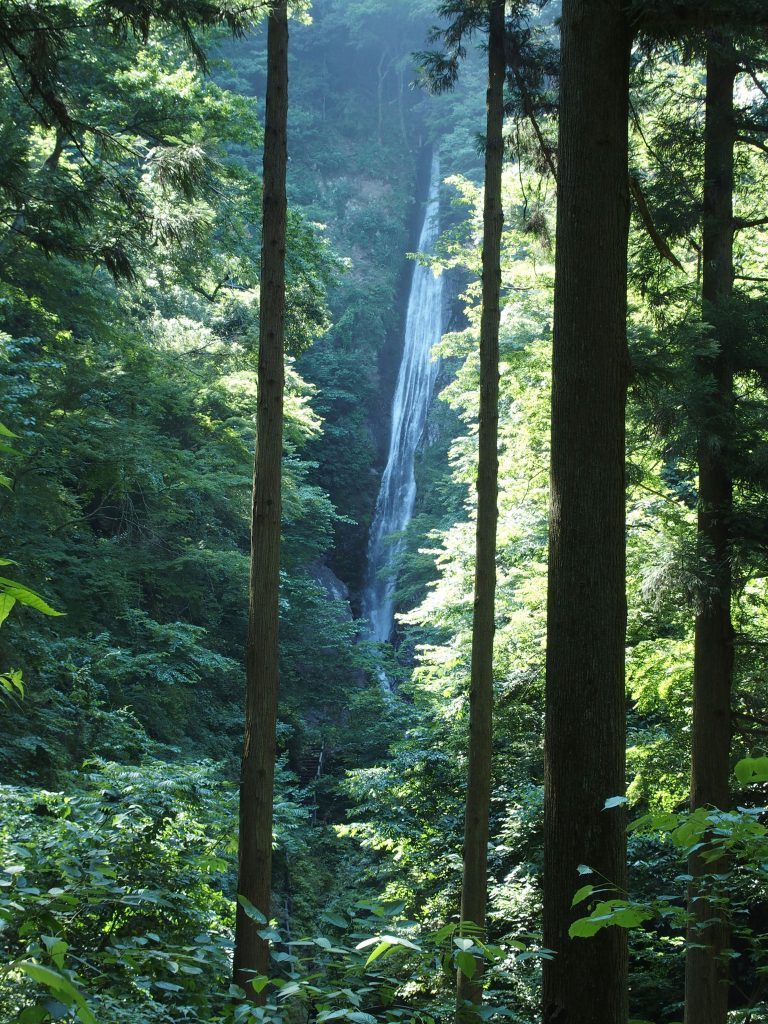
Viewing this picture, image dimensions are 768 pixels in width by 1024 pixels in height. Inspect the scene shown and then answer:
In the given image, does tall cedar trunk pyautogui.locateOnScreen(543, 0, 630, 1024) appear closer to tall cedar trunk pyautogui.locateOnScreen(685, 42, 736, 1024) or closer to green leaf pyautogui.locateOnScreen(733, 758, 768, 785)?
green leaf pyautogui.locateOnScreen(733, 758, 768, 785)

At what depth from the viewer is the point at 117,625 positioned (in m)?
14.3

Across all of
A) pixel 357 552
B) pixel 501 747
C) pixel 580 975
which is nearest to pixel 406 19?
pixel 357 552

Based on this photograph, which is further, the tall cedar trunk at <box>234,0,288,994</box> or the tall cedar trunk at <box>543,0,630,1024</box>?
the tall cedar trunk at <box>234,0,288,994</box>

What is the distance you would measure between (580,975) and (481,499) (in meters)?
5.35

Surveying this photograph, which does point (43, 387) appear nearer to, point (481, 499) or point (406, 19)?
point (481, 499)

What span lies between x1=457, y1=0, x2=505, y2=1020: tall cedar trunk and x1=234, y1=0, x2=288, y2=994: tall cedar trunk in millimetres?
2295

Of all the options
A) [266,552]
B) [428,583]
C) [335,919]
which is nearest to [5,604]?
[335,919]

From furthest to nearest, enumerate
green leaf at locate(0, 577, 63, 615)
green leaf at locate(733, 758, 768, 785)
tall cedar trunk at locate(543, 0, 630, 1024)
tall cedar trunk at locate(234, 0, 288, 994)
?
1. tall cedar trunk at locate(234, 0, 288, 994)
2. tall cedar trunk at locate(543, 0, 630, 1024)
3. green leaf at locate(733, 758, 768, 785)
4. green leaf at locate(0, 577, 63, 615)

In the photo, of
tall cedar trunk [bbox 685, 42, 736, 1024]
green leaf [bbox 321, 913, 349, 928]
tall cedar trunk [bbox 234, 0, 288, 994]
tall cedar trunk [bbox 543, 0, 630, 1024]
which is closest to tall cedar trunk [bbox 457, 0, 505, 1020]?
tall cedar trunk [bbox 685, 42, 736, 1024]

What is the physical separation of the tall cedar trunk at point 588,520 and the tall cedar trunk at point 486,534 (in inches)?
177

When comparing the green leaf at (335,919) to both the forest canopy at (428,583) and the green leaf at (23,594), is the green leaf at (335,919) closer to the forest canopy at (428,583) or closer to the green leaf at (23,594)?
the forest canopy at (428,583)

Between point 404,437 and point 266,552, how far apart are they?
25697mm

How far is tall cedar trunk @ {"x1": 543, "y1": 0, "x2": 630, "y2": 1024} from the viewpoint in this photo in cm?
288

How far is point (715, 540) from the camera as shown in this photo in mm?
7145
